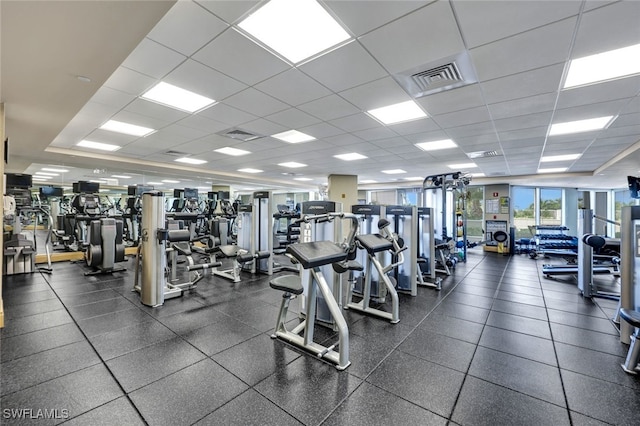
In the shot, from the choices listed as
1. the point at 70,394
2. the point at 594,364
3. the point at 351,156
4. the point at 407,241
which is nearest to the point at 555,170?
the point at 351,156

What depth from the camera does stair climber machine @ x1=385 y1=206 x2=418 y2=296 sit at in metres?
4.25

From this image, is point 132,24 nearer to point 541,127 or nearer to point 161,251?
point 161,251

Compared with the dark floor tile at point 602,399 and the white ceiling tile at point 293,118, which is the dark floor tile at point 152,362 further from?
the white ceiling tile at point 293,118

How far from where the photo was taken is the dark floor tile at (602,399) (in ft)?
5.74

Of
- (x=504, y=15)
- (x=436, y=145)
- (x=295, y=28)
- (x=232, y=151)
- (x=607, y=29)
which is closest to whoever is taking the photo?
(x=504, y=15)

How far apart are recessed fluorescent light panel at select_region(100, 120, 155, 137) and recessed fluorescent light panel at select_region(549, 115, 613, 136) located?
7126mm

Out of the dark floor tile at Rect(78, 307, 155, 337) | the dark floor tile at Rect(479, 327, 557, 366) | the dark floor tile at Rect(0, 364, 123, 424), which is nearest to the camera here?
the dark floor tile at Rect(0, 364, 123, 424)

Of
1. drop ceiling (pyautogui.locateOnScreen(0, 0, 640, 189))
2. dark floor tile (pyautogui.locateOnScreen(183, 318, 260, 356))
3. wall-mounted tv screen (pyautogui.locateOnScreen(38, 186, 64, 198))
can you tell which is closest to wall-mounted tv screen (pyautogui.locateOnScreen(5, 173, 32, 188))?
drop ceiling (pyautogui.locateOnScreen(0, 0, 640, 189))

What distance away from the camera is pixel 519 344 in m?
2.70

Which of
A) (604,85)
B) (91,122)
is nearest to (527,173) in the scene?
(604,85)

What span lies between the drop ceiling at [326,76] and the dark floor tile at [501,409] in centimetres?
282

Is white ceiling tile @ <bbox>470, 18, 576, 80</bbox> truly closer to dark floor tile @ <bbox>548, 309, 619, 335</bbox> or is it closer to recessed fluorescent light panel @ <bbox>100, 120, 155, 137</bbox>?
dark floor tile @ <bbox>548, 309, 619, 335</bbox>

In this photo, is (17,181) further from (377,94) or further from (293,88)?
(377,94)

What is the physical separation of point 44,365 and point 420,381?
301 cm
